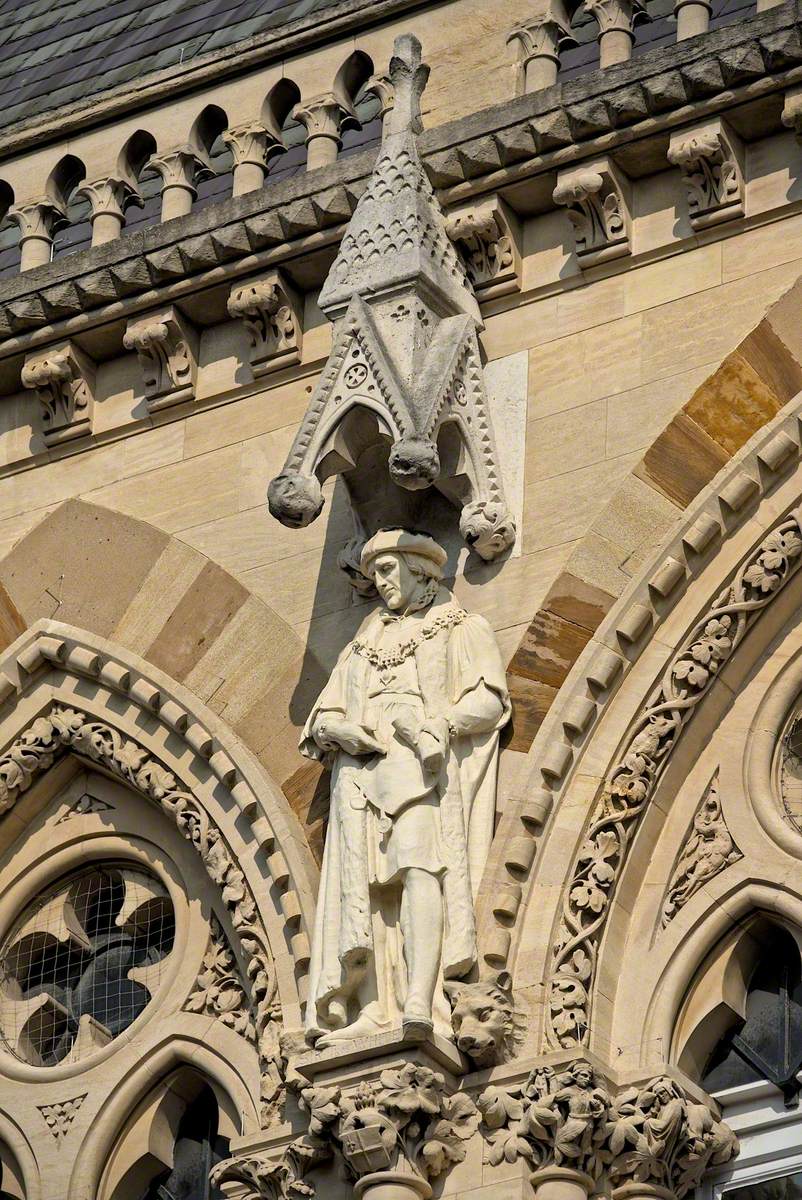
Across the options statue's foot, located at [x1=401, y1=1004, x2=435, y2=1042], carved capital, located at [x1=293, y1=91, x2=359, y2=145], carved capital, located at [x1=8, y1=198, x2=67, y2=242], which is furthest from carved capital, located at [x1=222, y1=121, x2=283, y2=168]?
statue's foot, located at [x1=401, y1=1004, x2=435, y2=1042]

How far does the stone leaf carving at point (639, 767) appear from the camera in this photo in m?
12.1

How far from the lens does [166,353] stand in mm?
14641

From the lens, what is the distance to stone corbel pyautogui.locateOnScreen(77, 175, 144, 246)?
15.3 metres

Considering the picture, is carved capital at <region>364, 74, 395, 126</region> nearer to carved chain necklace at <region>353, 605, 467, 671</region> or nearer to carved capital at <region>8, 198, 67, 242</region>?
carved capital at <region>8, 198, 67, 242</region>

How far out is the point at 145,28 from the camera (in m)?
18.0

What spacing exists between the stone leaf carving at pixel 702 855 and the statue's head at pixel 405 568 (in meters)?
1.48

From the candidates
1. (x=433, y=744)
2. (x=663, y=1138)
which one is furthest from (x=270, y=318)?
(x=663, y=1138)

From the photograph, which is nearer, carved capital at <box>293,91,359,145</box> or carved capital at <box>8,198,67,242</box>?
carved capital at <box>293,91,359,145</box>

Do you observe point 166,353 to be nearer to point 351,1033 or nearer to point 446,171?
point 446,171

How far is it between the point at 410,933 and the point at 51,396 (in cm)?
389

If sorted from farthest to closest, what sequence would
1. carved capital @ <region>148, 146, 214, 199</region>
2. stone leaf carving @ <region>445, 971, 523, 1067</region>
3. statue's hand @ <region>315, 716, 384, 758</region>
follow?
carved capital @ <region>148, 146, 214, 199</region>, statue's hand @ <region>315, 716, 384, 758</region>, stone leaf carving @ <region>445, 971, 523, 1067</region>

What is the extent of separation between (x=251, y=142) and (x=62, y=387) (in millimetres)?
1452

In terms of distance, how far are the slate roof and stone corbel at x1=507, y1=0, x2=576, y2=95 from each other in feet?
8.12

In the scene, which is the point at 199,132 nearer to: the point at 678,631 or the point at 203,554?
→ the point at 203,554
